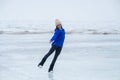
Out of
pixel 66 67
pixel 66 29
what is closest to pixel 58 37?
pixel 66 67

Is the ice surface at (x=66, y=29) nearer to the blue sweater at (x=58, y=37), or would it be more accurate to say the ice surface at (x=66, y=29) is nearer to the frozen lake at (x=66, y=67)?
the frozen lake at (x=66, y=67)

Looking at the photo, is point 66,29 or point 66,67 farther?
point 66,29

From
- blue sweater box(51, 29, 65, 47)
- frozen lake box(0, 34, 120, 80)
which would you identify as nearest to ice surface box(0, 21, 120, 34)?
frozen lake box(0, 34, 120, 80)

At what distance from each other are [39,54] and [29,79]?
6703 millimetres

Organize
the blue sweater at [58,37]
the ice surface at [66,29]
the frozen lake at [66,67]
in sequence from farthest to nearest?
the ice surface at [66,29] → the blue sweater at [58,37] → the frozen lake at [66,67]

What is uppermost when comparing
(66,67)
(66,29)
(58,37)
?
(58,37)

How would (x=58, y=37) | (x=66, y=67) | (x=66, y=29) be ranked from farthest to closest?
1. (x=66, y=29)
2. (x=66, y=67)
3. (x=58, y=37)

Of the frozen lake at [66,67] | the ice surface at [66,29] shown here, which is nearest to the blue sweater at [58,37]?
the frozen lake at [66,67]

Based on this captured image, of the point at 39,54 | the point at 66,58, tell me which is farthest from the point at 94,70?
the point at 39,54

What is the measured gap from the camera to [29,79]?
1219cm

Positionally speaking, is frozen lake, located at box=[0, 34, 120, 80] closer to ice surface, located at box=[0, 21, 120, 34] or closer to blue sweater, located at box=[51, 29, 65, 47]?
blue sweater, located at box=[51, 29, 65, 47]

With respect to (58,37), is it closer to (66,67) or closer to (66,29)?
(66,67)

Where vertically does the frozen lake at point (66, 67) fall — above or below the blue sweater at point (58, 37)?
below

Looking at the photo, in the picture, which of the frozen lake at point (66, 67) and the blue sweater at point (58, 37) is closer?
the frozen lake at point (66, 67)
